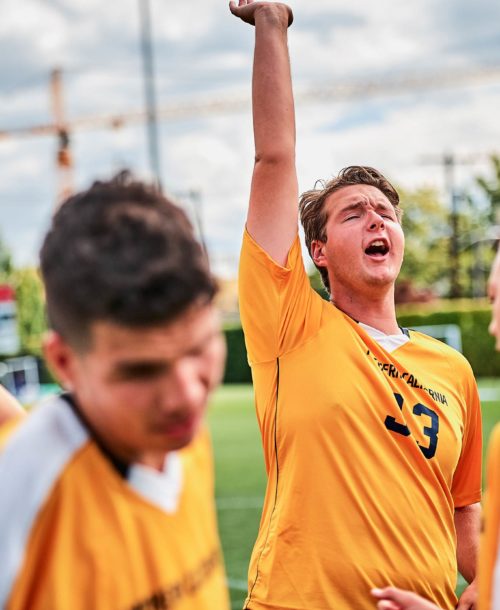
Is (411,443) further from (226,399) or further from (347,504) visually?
(226,399)

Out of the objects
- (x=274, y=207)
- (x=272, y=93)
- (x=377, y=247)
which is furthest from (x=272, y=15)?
(x=377, y=247)

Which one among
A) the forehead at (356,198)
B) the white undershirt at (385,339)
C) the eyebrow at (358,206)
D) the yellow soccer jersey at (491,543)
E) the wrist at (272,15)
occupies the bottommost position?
the yellow soccer jersey at (491,543)

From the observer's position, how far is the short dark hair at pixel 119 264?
1.42m

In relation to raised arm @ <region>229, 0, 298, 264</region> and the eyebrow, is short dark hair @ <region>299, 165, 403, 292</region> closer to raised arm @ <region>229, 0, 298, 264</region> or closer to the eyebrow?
the eyebrow

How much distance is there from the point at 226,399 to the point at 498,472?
24740 mm

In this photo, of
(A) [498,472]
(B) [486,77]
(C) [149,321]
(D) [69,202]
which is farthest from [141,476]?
(B) [486,77]

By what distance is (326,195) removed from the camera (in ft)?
10.3

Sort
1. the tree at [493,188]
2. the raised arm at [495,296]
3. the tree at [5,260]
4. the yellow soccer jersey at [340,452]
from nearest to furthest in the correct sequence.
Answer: the raised arm at [495,296], the yellow soccer jersey at [340,452], the tree at [493,188], the tree at [5,260]

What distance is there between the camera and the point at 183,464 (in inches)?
67.5

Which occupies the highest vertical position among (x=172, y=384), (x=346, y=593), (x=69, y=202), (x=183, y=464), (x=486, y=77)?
(x=486, y=77)

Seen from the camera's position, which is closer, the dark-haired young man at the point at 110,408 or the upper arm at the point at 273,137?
the dark-haired young man at the point at 110,408

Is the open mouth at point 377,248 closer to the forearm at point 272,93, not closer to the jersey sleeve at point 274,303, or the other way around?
the jersey sleeve at point 274,303

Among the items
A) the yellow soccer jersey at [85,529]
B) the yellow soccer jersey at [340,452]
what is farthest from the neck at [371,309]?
the yellow soccer jersey at [85,529]

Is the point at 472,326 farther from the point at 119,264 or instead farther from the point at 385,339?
the point at 119,264
